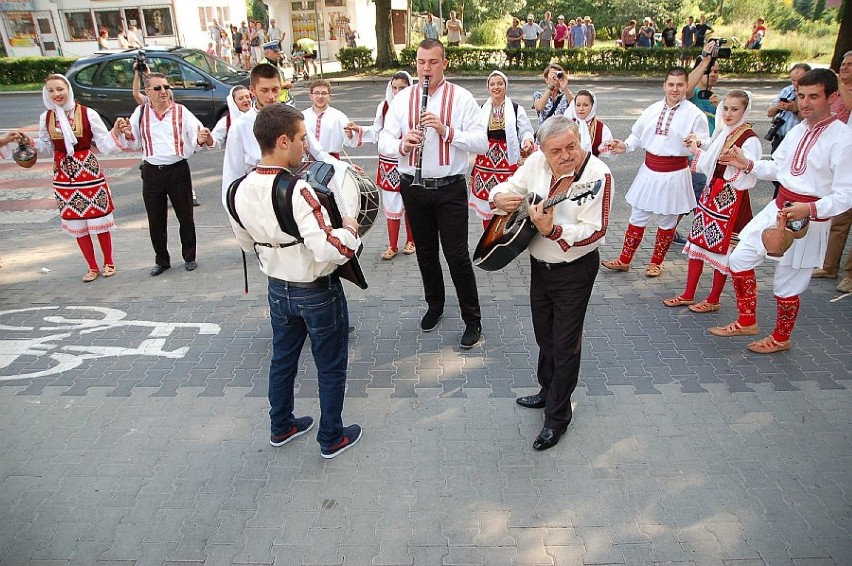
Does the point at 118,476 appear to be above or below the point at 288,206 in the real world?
below

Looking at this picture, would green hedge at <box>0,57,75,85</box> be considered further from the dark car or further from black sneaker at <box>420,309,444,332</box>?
black sneaker at <box>420,309,444,332</box>

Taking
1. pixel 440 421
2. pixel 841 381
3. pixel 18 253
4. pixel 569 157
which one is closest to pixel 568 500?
pixel 440 421

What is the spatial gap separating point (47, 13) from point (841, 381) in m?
36.5

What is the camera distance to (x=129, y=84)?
45.2ft

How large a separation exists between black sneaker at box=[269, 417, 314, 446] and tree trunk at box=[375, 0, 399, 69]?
21198 millimetres

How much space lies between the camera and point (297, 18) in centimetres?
3192

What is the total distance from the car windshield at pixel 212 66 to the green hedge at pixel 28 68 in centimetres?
1119

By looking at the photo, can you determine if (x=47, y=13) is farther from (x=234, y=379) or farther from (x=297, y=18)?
(x=234, y=379)

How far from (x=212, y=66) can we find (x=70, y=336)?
11.4 meters

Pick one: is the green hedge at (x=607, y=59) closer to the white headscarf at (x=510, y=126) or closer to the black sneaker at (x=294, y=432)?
the white headscarf at (x=510, y=126)

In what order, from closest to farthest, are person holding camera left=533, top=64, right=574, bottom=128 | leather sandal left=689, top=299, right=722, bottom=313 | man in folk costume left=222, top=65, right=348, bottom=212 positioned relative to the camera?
man in folk costume left=222, top=65, right=348, bottom=212, leather sandal left=689, top=299, right=722, bottom=313, person holding camera left=533, top=64, right=574, bottom=128

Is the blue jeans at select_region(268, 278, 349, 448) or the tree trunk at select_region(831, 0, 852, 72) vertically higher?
the tree trunk at select_region(831, 0, 852, 72)

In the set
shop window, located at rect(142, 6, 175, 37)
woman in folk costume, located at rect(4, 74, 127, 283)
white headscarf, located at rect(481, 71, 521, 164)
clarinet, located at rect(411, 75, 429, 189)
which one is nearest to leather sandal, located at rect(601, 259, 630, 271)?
white headscarf, located at rect(481, 71, 521, 164)

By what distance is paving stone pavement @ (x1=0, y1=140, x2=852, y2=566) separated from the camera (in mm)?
3234
